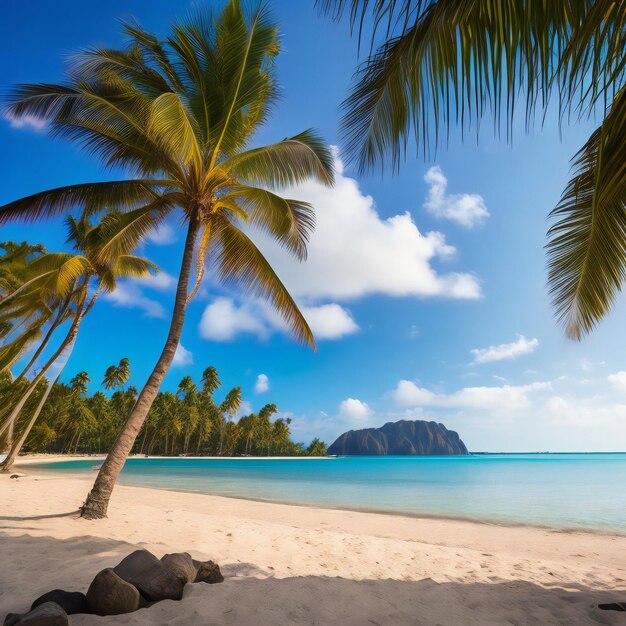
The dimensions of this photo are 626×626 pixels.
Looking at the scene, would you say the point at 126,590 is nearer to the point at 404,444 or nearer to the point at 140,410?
the point at 140,410

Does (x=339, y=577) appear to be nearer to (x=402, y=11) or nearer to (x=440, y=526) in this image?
(x=402, y=11)

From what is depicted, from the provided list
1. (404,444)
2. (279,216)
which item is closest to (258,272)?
(279,216)

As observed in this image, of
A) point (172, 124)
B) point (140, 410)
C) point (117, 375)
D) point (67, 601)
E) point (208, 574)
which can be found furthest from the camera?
point (117, 375)

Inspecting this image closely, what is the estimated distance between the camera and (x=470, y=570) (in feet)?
16.0

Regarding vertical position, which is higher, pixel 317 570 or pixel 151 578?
pixel 151 578

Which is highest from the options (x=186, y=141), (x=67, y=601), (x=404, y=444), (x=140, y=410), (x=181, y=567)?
(x=404, y=444)

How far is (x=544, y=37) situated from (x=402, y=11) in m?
0.74

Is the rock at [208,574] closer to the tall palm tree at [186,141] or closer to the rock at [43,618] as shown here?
the rock at [43,618]

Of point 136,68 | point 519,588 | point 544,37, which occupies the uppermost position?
point 136,68

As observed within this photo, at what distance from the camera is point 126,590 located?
2607 mm

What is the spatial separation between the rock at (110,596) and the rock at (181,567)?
465 millimetres

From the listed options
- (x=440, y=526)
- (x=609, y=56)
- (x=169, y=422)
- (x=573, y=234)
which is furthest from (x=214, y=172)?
(x=169, y=422)

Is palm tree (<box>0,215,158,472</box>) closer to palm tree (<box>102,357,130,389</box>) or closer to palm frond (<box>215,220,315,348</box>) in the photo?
palm frond (<box>215,220,315,348</box>)

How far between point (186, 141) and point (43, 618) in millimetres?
6331
